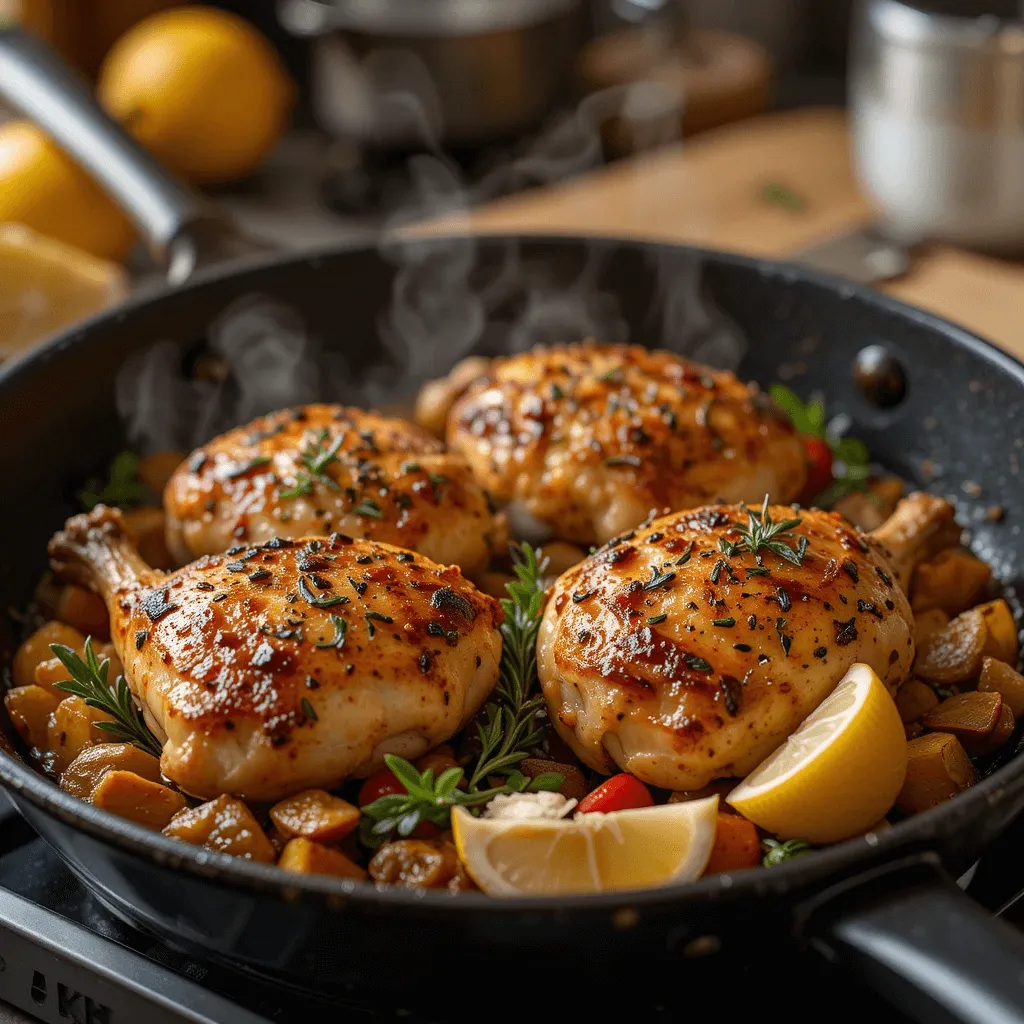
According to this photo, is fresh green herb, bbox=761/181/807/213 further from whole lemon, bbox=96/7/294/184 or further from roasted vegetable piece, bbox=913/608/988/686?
roasted vegetable piece, bbox=913/608/988/686

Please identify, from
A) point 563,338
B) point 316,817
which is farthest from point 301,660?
point 563,338

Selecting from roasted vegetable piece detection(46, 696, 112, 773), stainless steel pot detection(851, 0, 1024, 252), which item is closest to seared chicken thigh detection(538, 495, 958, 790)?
roasted vegetable piece detection(46, 696, 112, 773)

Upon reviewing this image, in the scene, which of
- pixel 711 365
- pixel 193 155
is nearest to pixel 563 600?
pixel 711 365

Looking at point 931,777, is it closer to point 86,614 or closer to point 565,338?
point 86,614

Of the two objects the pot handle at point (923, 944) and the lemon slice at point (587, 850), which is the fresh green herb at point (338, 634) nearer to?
the lemon slice at point (587, 850)

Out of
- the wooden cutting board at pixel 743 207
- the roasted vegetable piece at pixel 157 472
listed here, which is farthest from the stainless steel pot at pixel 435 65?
the roasted vegetable piece at pixel 157 472

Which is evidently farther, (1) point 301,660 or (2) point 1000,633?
(2) point 1000,633

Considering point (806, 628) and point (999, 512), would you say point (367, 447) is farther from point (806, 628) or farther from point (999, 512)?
point (999, 512)
